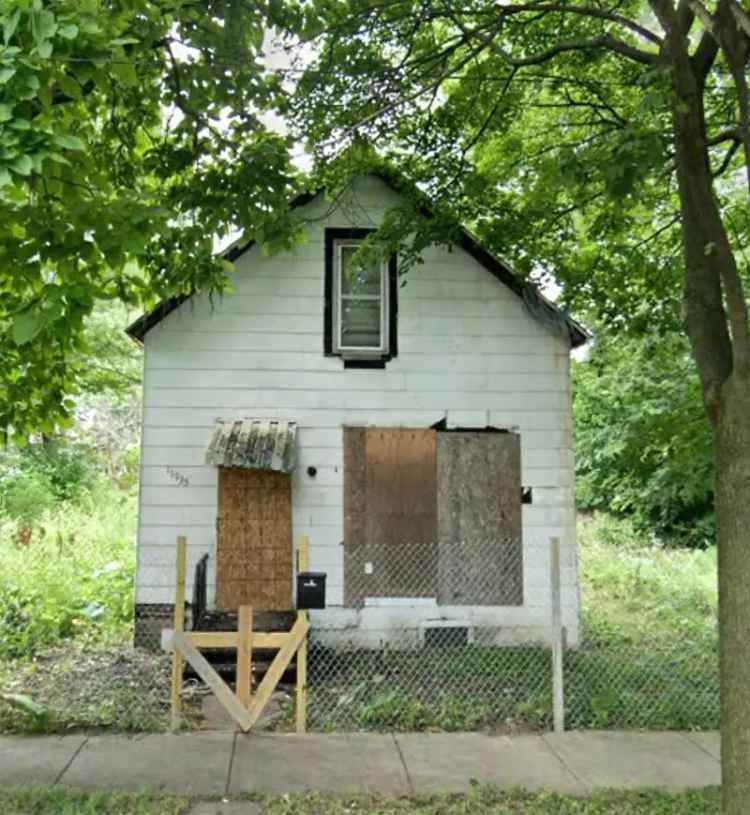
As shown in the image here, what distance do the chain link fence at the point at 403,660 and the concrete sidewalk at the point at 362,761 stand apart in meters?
0.32

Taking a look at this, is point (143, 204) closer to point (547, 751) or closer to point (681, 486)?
point (547, 751)

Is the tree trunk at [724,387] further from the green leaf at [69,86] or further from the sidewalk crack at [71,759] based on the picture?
the sidewalk crack at [71,759]

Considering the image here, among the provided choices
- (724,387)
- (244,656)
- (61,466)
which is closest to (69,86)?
(724,387)

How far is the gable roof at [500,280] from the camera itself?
9.32 meters

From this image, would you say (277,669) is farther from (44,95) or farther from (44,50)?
(44,50)

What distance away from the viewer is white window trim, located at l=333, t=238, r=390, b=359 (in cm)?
954

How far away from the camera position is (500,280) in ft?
31.9

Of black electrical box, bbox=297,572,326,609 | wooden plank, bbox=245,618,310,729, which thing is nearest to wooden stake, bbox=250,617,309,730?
wooden plank, bbox=245,618,310,729

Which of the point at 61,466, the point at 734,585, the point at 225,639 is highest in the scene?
the point at 61,466

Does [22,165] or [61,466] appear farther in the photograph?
[61,466]

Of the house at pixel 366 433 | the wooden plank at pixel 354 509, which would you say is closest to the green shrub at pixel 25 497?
the house at pixel 366 433

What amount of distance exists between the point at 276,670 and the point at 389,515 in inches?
124

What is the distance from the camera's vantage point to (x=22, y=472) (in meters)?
19.0

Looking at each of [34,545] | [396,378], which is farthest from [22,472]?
[396,378]
